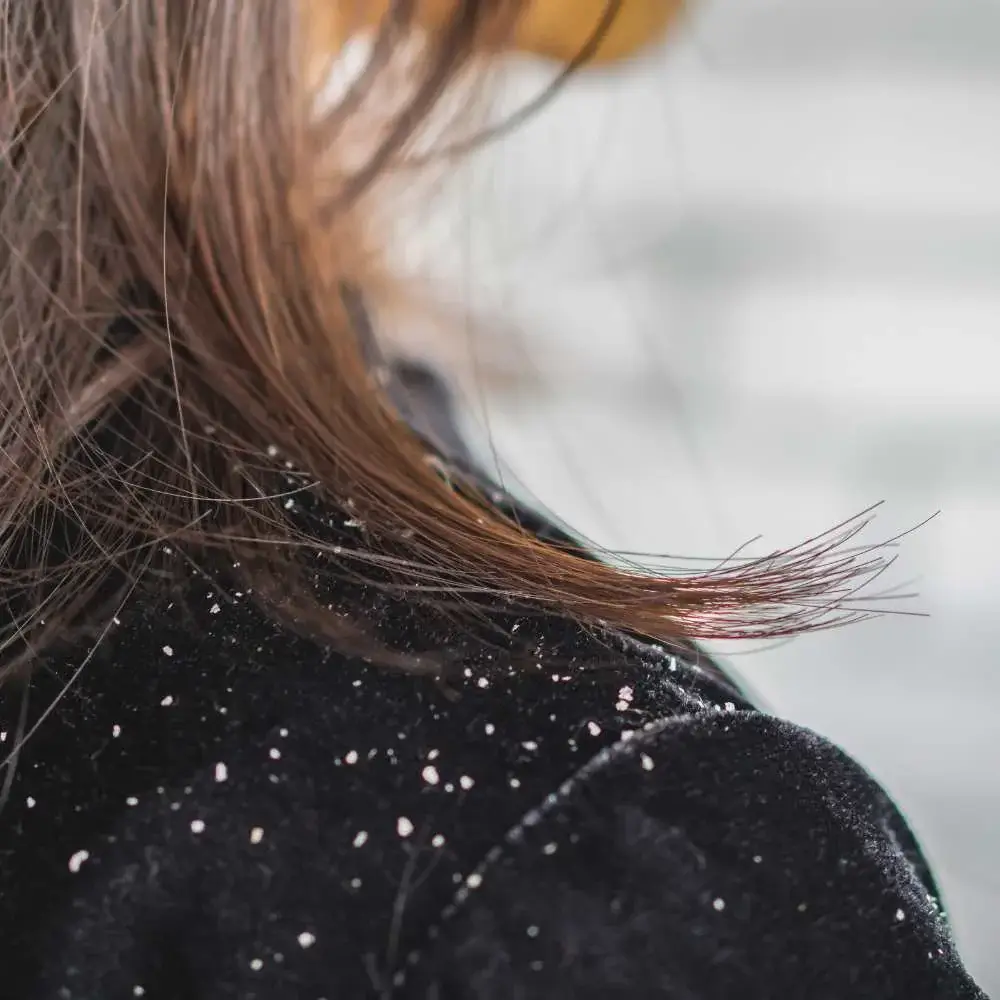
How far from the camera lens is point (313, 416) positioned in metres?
0.24

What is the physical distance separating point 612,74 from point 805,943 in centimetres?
73

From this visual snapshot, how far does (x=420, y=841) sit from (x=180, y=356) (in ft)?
0.49

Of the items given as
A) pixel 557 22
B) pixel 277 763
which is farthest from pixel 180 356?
pixel 557 22

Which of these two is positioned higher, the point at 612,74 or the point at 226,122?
the point at 612,74

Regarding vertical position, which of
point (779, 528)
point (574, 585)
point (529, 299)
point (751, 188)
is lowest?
point (574, 585)

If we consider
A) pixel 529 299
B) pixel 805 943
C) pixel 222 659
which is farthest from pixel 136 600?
pixel 529 299

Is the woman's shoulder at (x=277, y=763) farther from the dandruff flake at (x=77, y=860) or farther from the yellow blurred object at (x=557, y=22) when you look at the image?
the yellow blurred object at (x=557, y=22)

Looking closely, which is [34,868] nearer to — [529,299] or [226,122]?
[226,122]

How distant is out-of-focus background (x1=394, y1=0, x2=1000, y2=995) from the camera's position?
751mm

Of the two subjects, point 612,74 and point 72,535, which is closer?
point 72,535

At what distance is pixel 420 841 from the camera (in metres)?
0.19

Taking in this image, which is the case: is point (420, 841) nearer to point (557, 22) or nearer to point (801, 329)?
point (557, 22)

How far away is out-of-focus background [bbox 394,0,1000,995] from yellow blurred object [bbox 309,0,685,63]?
0.11 feet

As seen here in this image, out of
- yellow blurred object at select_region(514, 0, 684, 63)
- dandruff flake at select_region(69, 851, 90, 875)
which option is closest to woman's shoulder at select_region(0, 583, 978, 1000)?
dandruff flake at select_region(69, 851, 90, 875)
